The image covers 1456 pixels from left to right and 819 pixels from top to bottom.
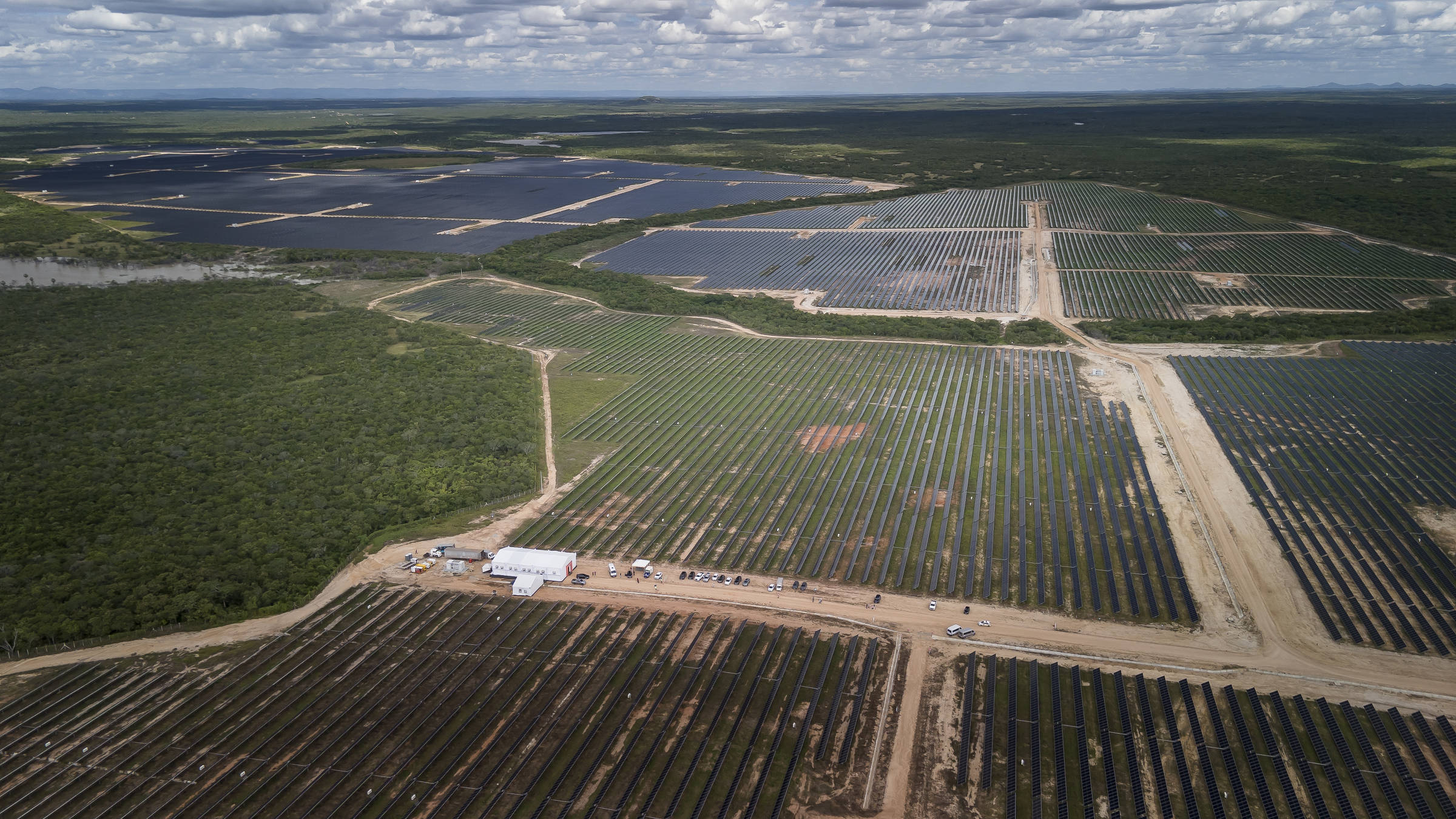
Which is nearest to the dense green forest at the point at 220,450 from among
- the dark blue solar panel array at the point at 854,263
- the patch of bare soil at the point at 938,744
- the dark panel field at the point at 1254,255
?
the patch of bare soil at the point at 938,744

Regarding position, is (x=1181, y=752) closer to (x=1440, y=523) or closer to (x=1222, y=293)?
(x=1440, y=523)

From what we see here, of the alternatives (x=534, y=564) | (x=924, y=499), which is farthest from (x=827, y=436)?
(x=534, y=564)

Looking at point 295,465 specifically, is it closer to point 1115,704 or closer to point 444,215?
point 1115,704

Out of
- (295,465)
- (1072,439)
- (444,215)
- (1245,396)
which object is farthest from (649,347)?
(444,215)

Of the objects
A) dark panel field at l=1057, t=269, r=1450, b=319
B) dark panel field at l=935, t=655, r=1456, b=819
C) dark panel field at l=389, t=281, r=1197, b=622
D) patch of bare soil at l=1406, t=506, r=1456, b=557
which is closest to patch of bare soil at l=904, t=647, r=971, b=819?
dark panel field at l=935, t=655, r=1456, b=819

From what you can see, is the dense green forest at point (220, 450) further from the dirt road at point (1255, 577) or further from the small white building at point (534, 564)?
the dirt road at point (1255, 577)

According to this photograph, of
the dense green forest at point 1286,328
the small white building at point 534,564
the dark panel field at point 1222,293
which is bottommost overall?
the small white building at point 534,564
